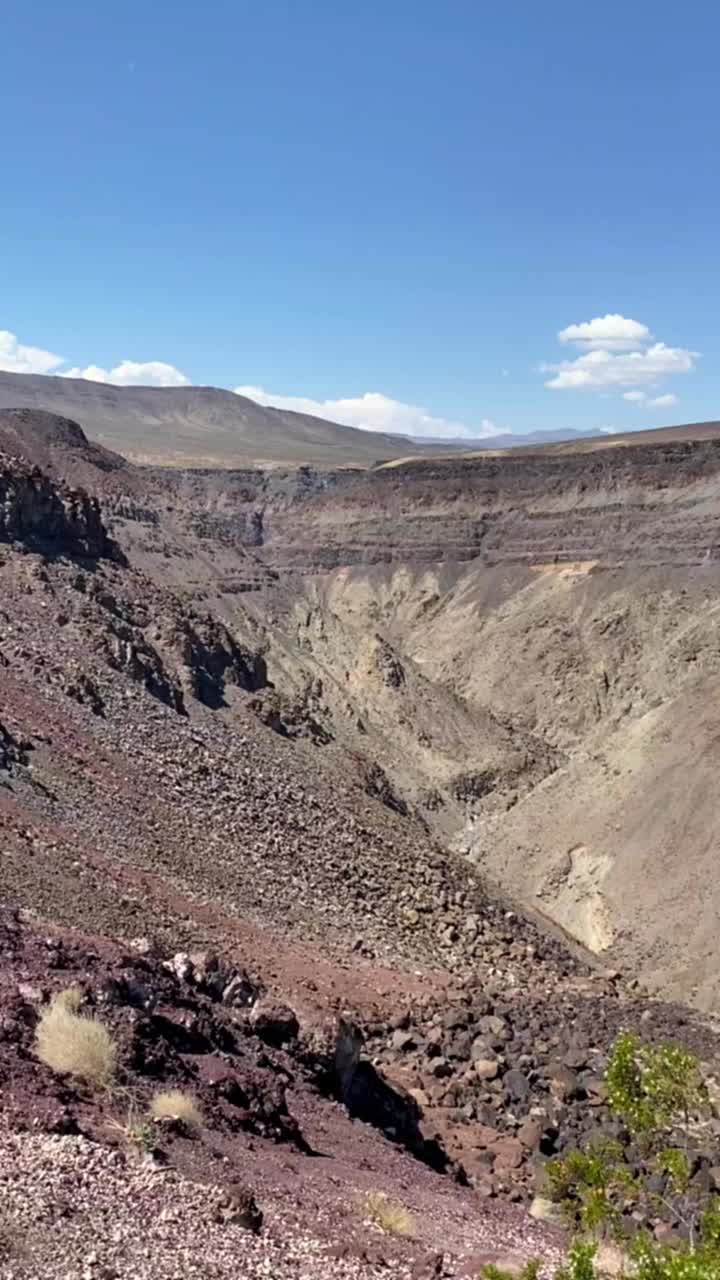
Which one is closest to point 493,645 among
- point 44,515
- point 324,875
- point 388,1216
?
point 44,515

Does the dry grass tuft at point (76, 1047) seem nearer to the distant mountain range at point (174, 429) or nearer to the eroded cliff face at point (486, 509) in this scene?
the eroded cliff face at point (486, 509)

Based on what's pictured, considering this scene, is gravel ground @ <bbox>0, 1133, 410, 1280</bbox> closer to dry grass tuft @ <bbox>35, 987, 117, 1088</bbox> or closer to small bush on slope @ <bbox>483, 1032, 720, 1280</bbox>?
dry grass tuft @ <bbox>35, 987, 117, 1088</bbox>

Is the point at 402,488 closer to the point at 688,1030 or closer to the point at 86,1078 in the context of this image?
the point at 688,1030

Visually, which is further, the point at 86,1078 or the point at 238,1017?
the point at 238,1017

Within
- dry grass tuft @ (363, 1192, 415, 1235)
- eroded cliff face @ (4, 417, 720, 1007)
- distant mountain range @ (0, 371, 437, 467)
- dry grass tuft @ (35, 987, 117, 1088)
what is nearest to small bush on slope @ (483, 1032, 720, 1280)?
dry grass tuft @ (363, 1192, 415, 1235)

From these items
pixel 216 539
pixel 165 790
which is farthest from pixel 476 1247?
pixel 216 539

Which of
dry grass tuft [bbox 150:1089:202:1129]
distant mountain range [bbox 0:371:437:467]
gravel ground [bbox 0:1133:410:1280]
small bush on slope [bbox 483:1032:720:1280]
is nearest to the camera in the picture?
small bush on slope [bbox 483:1032:720:1280]
